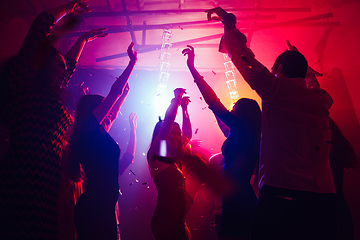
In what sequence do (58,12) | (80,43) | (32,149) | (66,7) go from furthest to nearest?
(80,43) → (66,7) → (58,12) → (32,149)

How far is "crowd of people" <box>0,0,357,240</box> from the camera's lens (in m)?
1.00

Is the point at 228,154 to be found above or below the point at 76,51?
below

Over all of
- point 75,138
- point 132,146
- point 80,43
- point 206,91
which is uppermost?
point 80,43

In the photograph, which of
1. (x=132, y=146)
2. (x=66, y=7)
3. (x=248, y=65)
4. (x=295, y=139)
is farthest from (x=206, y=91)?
(x=132, y=146)

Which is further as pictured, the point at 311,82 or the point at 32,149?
the point at 311,82

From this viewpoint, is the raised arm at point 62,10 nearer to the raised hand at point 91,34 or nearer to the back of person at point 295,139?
the raised hand at point 91,34

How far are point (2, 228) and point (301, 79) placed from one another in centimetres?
206

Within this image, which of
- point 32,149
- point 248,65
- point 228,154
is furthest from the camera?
point 228,154

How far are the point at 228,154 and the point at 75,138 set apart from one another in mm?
1514

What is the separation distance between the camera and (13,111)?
1.07 m

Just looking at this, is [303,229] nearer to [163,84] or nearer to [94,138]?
[94,138]

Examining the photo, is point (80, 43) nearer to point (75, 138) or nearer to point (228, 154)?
point (75, 138)

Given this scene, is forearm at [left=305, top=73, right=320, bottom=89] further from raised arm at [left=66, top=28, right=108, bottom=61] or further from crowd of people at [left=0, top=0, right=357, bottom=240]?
raised arm at [left=66, top=28, right=108, bottom=61]

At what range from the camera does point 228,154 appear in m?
1.69
